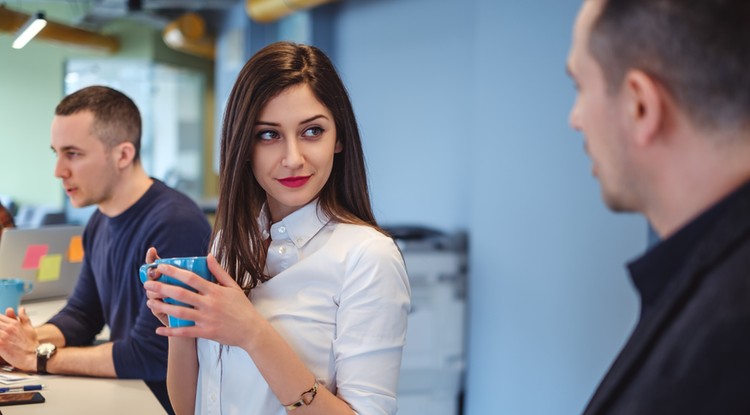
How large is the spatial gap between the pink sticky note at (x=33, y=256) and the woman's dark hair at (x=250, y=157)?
160cm

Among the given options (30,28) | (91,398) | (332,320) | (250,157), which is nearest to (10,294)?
(91,398)

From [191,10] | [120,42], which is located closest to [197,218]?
[191,10]

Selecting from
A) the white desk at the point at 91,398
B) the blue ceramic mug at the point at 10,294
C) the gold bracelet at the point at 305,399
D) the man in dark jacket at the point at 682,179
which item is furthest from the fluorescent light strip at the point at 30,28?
the man in dark jacket at the point at 682,179

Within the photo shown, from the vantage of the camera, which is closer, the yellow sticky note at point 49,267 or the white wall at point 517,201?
the yellow sticky note at point 49,267

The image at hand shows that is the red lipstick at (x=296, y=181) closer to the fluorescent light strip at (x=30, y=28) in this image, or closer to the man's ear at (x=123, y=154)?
the man's ear at (x=123, y=154)

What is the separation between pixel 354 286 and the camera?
54.7 inches

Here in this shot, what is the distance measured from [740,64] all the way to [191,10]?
28.0 feet

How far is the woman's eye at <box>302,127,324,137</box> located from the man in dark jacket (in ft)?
2.41

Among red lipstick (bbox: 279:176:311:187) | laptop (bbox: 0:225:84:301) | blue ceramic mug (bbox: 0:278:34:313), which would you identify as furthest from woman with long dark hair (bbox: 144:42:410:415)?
laptop (bbox: 0:225:84:301)

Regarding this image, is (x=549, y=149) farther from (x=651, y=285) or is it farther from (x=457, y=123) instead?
(x=651, y=285)

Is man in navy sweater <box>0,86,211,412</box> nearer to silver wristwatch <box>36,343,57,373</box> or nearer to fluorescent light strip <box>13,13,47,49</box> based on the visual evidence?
silver wristwatch <box>36,343,57,373</box>

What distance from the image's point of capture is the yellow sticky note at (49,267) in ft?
9.57

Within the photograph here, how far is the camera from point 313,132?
146 centimetres

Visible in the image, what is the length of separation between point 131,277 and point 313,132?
3.30ft
